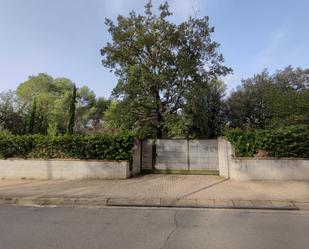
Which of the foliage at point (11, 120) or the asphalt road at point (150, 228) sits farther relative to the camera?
the foliage at point (11, 120)

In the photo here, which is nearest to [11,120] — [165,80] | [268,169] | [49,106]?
[49,106]

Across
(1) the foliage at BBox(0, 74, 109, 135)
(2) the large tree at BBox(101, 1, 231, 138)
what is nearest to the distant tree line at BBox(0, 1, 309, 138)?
(2) the large tree at BBox(101, 1, 231, 138)

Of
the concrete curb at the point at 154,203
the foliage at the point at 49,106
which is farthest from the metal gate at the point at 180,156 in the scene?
the foliage at the point at 49,106

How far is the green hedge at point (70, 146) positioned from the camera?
11.1 metres

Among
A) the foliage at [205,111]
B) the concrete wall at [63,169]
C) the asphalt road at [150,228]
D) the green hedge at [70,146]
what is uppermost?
the foliage at [205,111]

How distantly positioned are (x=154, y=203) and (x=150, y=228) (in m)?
2.15

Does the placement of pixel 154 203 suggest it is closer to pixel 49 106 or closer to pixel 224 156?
pixel 224 156

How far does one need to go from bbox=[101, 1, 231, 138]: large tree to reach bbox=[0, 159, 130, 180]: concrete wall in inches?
137

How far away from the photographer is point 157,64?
13.3 m

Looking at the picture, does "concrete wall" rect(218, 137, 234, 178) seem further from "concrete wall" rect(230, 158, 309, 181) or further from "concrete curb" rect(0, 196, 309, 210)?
"concrete curb" rect(0, 196, 309, 210)

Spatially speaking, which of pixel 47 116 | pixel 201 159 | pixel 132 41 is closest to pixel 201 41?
pixel 132 41

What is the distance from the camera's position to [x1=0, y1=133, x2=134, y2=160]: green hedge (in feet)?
36.5

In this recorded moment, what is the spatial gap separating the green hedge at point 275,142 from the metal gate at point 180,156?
176 centimetres

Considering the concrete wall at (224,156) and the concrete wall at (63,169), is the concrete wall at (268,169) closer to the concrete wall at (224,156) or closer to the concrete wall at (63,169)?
the concrete wall at (224,156)
